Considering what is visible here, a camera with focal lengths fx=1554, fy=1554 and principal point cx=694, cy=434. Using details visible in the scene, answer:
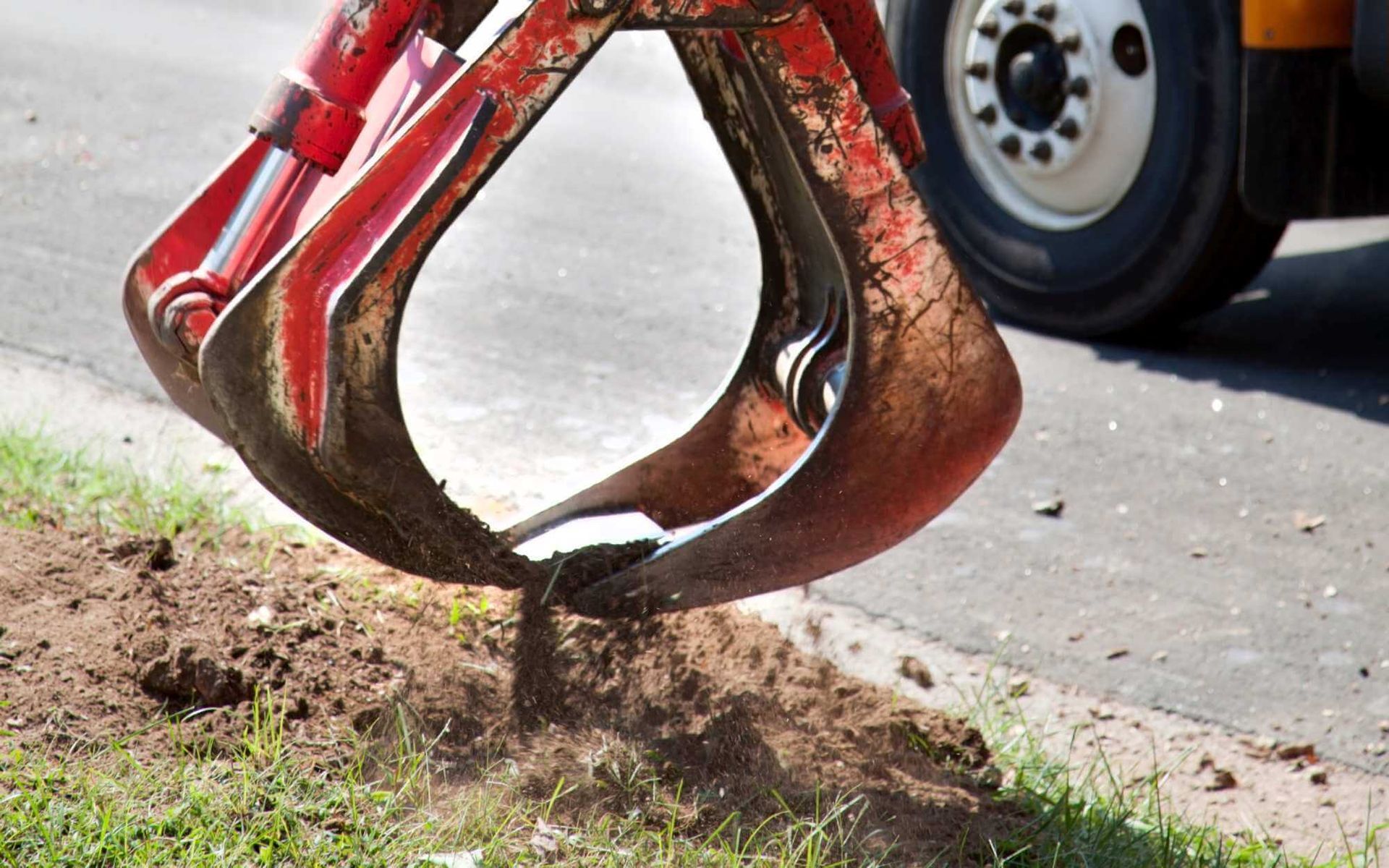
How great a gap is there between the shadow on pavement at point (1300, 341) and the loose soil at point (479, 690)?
2.03 metres

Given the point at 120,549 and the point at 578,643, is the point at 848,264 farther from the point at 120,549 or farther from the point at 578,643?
the point at 120,549

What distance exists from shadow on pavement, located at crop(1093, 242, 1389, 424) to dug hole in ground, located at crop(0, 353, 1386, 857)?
1685 millimetres

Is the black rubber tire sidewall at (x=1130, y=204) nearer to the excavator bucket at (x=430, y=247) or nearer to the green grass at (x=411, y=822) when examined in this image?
the excavator bucket at (x=430, y=247)

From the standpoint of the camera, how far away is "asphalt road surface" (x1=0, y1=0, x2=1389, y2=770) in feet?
9.56

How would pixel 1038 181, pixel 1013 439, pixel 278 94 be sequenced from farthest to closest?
pixel 1038 181 → pixel 1013 439 → pixel 278 94

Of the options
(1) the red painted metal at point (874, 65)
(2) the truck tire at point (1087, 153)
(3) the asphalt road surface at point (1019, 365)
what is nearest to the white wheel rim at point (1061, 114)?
(2) the truck tire at point (1087, 153)

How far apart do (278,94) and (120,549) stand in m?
1.00

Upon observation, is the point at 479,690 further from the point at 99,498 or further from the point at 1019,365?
the point at 1019,365

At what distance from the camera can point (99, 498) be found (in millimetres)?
3012

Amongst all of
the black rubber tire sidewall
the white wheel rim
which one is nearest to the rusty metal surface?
the black rubber tire sidewall

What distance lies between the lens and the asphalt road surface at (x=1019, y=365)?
2.91m

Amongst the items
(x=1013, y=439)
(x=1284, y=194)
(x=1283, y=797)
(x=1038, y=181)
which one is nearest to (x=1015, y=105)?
(x=1038, y=181)

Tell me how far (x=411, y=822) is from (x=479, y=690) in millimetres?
366

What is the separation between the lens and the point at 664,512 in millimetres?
2691
